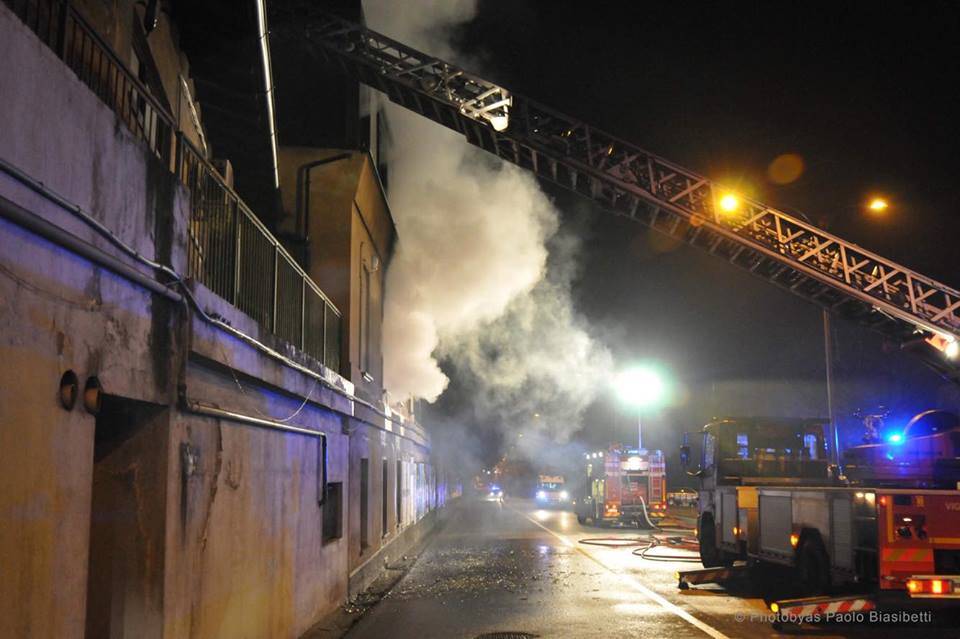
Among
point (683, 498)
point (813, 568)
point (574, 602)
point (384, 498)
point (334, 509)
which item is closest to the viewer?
point (813, 568)

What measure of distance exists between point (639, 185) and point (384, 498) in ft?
27.4

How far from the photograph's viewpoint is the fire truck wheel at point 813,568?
966 cm

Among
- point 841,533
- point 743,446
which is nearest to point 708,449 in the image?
point 743,446

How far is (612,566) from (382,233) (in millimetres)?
8838

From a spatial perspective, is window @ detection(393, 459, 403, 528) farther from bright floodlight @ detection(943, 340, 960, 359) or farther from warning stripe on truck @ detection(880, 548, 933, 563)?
warning stripe on truck @ detection(880, 548, 933, 563)

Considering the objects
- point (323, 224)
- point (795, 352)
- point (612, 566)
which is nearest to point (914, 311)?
point (612, 566)

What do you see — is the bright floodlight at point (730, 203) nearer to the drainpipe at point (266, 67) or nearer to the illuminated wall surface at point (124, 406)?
the drainpipe at point (266, 67)

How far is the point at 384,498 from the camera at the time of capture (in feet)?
55.9

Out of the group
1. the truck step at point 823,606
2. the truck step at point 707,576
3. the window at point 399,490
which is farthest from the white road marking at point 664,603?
the window at point 399,490

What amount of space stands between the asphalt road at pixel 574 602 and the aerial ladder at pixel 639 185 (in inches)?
237

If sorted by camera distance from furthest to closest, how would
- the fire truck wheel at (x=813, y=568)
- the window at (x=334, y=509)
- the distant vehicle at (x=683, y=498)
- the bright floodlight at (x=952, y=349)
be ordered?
the distant vehicle at (x=683, y=498)
the bright floodlight at (x=952, y=349)
the window at (x=334, y=509)
the fire truck wheel at (x=813, y=568)

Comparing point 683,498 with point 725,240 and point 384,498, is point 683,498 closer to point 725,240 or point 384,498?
point 725,240

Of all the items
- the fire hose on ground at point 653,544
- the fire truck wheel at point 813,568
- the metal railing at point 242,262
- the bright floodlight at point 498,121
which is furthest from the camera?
the fire hose on ground at point 653,544

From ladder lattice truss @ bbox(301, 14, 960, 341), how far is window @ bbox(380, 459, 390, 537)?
720 cm
